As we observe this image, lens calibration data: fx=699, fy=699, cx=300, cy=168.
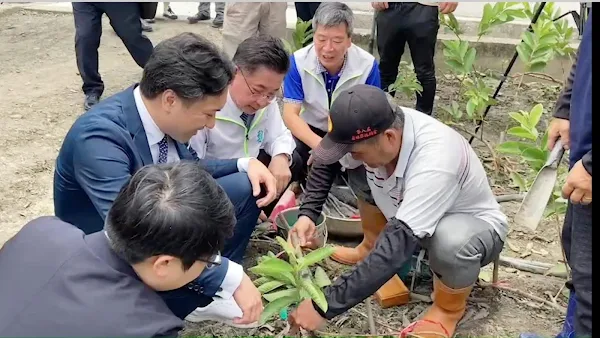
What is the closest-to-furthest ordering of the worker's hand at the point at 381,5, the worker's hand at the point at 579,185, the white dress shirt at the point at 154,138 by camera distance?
1. the worker's hand at the point at 579,185
2. the white dress shirt at the point at 154,138
3. the worker's hand at the point at 381,5

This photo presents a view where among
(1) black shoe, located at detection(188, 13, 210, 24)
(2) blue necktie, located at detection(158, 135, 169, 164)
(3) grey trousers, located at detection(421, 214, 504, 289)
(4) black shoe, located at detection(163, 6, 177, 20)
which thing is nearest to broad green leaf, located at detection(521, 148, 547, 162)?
(3) grey trousers, located at detection(421, 214, 504, 289)

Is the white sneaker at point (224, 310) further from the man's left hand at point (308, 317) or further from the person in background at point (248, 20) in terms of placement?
the person in background at point (248, 20)

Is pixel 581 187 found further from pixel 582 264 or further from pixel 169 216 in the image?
pixel 169 216

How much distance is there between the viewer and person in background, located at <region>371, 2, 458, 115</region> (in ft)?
13.4

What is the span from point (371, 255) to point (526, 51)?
179cm

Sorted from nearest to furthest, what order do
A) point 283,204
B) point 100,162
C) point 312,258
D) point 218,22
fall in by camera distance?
point 312,258, point 100,162, point 283,204, point 218,22

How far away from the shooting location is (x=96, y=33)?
15.0 ft

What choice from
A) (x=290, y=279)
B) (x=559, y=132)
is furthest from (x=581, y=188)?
(x=290, y=279)

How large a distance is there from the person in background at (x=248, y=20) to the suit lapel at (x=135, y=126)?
8.13ft

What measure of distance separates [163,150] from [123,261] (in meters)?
0.80

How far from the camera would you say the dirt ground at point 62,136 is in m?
2.56

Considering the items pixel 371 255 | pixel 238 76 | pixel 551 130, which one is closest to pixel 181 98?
pixel 238 76

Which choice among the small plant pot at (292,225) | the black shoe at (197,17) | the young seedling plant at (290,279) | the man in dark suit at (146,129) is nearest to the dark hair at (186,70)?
the man in dark suit at (146,129)

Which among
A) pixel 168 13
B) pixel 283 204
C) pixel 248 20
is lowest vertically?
pixel 168 13
